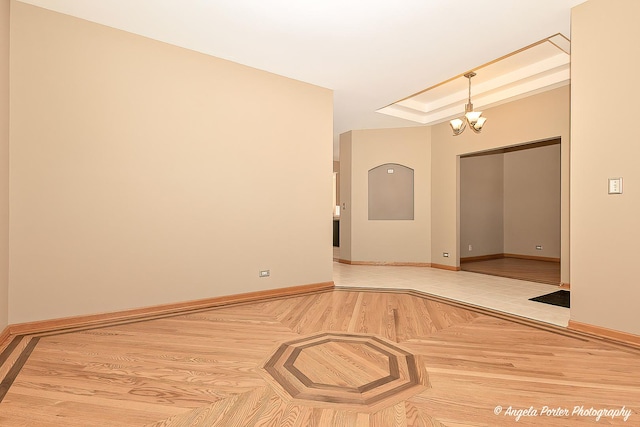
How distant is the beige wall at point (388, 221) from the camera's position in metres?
7.06

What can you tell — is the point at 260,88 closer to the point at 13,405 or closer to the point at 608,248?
the point at 13,405

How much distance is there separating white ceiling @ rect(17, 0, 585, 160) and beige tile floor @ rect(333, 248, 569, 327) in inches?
117

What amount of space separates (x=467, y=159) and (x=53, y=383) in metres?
8.23

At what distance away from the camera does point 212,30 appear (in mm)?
3473

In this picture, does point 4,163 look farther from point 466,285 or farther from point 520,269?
point 520,269

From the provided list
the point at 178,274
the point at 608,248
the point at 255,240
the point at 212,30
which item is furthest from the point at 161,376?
the point at 608,248

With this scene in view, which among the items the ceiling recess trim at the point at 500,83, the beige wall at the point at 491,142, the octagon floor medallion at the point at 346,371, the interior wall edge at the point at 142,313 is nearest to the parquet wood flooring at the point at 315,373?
the octagon floor medallion at the point at 346,371

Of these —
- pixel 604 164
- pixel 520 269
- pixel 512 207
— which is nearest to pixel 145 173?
pixel 604 164

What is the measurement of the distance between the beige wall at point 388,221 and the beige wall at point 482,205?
1413 mm

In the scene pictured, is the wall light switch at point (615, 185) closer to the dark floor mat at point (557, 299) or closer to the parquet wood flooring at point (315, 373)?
the parquet wood flooring at point (315, 373)

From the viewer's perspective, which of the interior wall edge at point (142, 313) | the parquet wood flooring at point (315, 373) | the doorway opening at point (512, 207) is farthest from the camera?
the doorway opening at point (512, 207)

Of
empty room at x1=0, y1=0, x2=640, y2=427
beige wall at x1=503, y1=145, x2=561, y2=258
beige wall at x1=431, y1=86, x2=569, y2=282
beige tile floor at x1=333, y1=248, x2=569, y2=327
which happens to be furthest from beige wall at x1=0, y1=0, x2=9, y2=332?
beige wall at x1=503, y1=145, x2=561, y2=258

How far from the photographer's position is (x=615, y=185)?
285 cm

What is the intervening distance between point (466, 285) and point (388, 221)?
2408 mm
